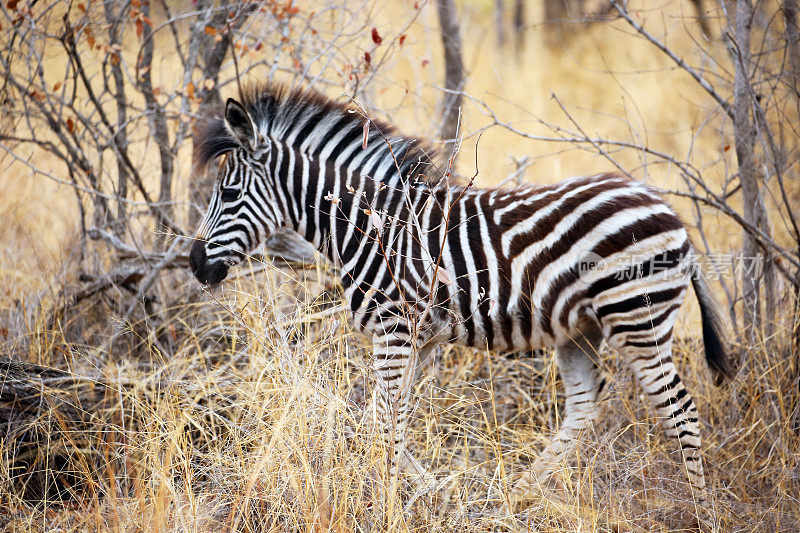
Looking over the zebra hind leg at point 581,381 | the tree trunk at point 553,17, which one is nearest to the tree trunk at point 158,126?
the zebra hind leg at point 581,381

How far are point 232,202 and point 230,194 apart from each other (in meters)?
0.05

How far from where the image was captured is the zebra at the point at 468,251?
3.35m

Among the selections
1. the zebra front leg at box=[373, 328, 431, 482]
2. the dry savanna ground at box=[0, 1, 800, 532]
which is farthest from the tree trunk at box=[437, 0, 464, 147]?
the zebra front leg at box=[373, 328, 431, 482]

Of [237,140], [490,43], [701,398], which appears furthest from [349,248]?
[490,43]

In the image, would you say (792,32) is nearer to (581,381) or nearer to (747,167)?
(747,167)

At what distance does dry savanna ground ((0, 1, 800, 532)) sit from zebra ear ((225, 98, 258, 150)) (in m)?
0.79

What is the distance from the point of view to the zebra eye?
12.4 feet

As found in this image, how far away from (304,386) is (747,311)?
3135mm

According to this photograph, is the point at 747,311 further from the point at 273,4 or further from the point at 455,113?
the point at 273,4

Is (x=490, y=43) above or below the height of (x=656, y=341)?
above

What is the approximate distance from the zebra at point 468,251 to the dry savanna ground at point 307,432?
0.21m

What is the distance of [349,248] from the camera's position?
3.72 meters

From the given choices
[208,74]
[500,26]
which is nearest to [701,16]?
[208,74]

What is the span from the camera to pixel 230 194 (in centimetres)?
378
